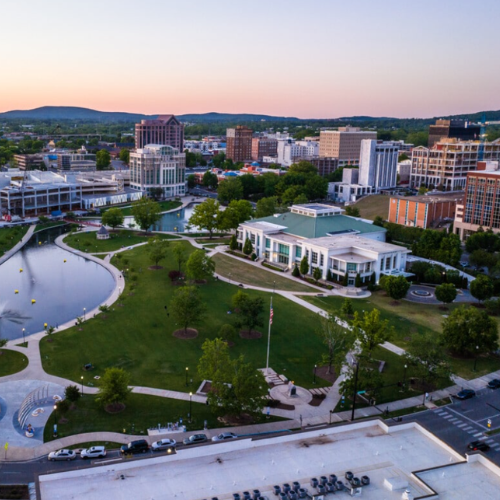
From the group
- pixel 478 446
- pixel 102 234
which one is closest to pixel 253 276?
pixel 102 234

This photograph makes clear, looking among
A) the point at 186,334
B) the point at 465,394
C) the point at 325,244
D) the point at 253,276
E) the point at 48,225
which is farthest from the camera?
the point at 48,225

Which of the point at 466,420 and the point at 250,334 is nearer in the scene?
the point at 466,420

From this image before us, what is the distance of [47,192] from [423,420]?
10568 cm

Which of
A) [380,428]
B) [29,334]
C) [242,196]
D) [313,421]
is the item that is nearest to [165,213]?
[242,196]

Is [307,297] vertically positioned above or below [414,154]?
below

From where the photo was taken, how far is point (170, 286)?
7394 cm

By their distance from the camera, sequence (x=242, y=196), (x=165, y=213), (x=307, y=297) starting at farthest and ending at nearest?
1. (x=242, y=196)
2. (x=165, y=213)
3. (x=307, y=297)

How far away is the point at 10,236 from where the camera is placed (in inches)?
3974

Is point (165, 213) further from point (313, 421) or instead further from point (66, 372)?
point (313, 421)

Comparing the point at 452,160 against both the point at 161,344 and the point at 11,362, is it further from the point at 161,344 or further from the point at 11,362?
the point at 11,362

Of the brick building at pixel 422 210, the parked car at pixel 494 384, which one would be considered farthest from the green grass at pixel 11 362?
the brick building at pixel 422 210

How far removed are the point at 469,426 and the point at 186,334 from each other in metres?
28.0

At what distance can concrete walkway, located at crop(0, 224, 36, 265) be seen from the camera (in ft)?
291

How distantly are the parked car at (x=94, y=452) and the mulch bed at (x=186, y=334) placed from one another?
20219 millimetres
